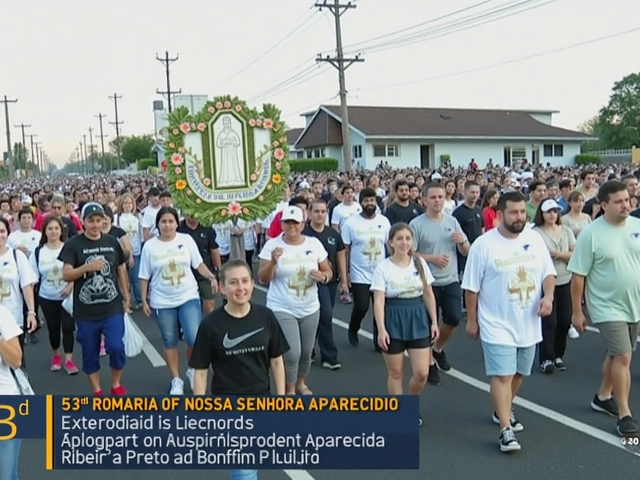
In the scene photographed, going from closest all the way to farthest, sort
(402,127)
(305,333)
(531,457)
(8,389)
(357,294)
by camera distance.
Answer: (8,389) < (531,457) < (305,333) < (357,294) < (402,127)

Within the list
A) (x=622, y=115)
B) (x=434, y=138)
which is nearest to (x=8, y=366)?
(x=434, y=138)

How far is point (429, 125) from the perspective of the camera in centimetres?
5062

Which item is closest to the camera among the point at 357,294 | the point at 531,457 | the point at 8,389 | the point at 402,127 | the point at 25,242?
the point at 8,389

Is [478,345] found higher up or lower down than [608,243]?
lower down

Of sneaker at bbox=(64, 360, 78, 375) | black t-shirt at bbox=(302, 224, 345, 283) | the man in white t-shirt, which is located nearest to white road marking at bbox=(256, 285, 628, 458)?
the man in white t-shirt

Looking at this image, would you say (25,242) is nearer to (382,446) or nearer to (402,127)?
(382,446)

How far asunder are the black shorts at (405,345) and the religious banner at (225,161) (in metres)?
2.22

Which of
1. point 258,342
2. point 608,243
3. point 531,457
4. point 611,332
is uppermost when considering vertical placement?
point 608,243

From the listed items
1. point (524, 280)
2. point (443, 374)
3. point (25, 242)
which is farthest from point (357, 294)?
point (25, 242)

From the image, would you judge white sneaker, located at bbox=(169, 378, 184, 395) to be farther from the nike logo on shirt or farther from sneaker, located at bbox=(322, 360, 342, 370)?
the nike logo on shirt

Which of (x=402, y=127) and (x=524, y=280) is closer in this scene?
(x=524, y=280)

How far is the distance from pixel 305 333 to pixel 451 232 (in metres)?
1.88

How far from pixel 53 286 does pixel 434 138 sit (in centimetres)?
4391

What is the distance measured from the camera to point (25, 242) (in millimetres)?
8641
